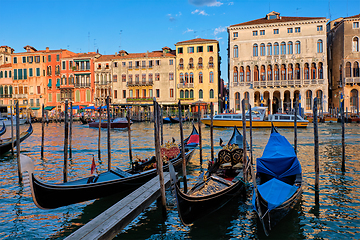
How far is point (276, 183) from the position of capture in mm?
5141

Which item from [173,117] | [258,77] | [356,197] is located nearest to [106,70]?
[173,117]

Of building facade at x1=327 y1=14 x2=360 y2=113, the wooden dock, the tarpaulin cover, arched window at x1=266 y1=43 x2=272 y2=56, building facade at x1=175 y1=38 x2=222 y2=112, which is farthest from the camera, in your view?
building facade at x1=175 y1=38 x2=222 y2=112

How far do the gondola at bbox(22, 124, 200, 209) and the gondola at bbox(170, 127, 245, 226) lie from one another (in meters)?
1.42

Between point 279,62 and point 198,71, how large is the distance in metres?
8.93

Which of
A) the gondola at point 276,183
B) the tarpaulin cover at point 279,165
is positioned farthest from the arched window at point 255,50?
the tarpaulin cover at point 279,165

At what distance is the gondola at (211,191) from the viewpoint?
452 centimetres

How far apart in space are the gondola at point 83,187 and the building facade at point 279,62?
1085 inches

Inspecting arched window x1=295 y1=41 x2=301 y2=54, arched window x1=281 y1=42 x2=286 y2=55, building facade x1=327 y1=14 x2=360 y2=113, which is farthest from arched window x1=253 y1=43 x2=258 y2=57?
building facade x1=327 y1=14 x2=360 y2=113

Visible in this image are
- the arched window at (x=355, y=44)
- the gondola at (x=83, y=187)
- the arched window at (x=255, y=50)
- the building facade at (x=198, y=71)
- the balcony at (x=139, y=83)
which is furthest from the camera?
the balcony at (x=139, y=83)

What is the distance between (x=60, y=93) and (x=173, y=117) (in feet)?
53.7

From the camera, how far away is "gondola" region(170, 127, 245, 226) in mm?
4520

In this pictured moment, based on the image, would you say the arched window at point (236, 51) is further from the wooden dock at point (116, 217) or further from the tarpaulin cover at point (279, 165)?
the wooden dock at point (116, 217)

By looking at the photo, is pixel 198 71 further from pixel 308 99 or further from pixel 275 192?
pixel 275 192

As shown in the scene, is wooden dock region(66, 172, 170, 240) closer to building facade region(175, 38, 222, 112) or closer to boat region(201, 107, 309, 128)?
boat region(201, 107, 309, 128)
